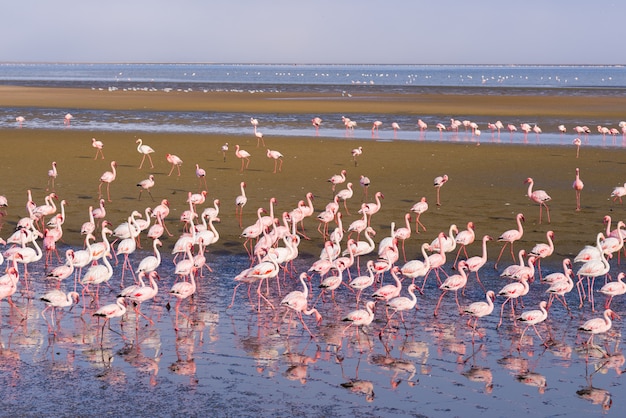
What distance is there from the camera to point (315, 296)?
1407 cm

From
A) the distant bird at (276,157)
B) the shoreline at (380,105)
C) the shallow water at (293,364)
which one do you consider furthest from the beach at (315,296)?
the shoreline at (380,105)

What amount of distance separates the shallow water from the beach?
3 cm

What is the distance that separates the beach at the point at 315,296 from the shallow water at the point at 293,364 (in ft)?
0.10

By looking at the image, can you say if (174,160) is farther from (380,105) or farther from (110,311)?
(380,105)

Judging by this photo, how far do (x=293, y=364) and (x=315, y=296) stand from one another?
10.7 feet

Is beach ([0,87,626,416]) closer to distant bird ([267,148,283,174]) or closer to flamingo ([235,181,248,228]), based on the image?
flamingo ([235,181,248,228])

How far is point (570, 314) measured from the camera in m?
13.1

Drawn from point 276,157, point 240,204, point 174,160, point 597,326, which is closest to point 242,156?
point 276,157

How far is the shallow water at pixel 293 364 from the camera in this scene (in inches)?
376

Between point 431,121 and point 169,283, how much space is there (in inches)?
1272

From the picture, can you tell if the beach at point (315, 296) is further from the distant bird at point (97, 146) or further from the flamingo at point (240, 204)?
the distant bird at point (97, 146)

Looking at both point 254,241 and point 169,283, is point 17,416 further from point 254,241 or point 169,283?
point 254,241

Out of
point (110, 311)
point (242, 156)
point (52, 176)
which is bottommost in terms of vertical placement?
point (110, 311)

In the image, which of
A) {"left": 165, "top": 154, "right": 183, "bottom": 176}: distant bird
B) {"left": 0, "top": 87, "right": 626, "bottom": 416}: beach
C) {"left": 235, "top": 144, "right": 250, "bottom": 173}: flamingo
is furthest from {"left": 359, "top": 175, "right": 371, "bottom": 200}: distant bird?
{"left": 165, "top": 154, "right": 183, "bottom": 176}: distant bird
